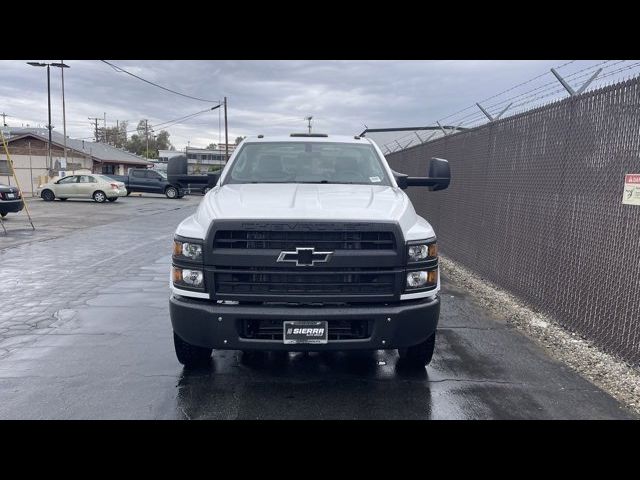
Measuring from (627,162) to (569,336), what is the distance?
73.7 inches

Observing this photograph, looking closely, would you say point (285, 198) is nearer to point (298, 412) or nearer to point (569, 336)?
point (298, 412)

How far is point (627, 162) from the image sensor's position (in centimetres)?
452

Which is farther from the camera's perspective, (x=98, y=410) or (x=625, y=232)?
(x=625, y=232)

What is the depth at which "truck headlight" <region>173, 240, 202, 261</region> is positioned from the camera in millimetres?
3668

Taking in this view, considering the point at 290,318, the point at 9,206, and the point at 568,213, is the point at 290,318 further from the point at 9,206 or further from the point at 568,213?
the point at 9,206

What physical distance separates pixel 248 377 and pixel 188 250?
1248mm

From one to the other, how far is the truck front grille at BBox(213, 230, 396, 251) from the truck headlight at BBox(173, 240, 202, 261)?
144 mm

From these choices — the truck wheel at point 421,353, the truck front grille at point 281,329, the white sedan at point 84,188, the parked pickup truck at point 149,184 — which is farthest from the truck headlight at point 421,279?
the parked pickup truck at point 149,184

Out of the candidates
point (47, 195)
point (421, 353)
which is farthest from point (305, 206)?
point (47, 195)

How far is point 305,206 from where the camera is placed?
384 centimetres

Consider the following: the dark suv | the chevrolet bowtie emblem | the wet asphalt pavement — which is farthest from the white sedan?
the chevrolet bowtie emblem

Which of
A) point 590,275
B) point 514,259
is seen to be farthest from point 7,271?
point 590,275

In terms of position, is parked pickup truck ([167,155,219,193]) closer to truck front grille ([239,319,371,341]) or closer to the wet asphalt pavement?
the wet asphalt pavement
